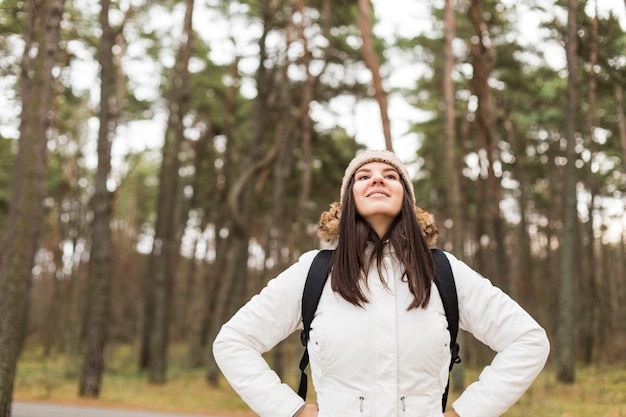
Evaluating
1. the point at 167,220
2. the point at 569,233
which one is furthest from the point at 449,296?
the point at 167,220

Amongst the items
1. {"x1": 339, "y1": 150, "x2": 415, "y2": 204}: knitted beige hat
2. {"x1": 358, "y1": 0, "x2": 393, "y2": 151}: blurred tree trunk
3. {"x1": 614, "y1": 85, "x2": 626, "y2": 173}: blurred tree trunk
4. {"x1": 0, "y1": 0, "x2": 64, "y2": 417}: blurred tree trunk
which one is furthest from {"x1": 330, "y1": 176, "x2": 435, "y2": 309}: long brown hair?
{"x1": 614, "y1": 85, "x2": 626, "y2": 173}: blurred tree trunk

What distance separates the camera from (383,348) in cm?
203

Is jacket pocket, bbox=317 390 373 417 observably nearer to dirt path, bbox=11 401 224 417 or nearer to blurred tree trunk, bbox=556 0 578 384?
dirt path, bbox=11 401 224 417

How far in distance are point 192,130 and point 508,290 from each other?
1474cm

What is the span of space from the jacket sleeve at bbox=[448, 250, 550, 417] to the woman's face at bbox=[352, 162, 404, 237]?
0.29 meters

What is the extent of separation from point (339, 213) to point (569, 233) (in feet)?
45.2

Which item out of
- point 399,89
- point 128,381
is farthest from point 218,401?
point 399,89

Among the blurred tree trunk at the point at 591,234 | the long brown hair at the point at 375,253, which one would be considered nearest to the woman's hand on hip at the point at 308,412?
the long brown hair at the point at 375,253

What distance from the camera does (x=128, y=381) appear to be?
17.6 metres

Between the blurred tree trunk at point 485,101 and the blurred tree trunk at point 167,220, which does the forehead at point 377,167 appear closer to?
the blurred tree trunk at point 485,101

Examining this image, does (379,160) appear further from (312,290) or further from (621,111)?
(621,111)

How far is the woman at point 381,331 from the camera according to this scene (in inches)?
80.1

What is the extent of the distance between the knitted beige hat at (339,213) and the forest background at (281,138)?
765cm

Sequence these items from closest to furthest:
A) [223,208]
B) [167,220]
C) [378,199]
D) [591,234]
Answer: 1. [378,199]
2. [167,220]
3. [591,234]
4. [223,208]
